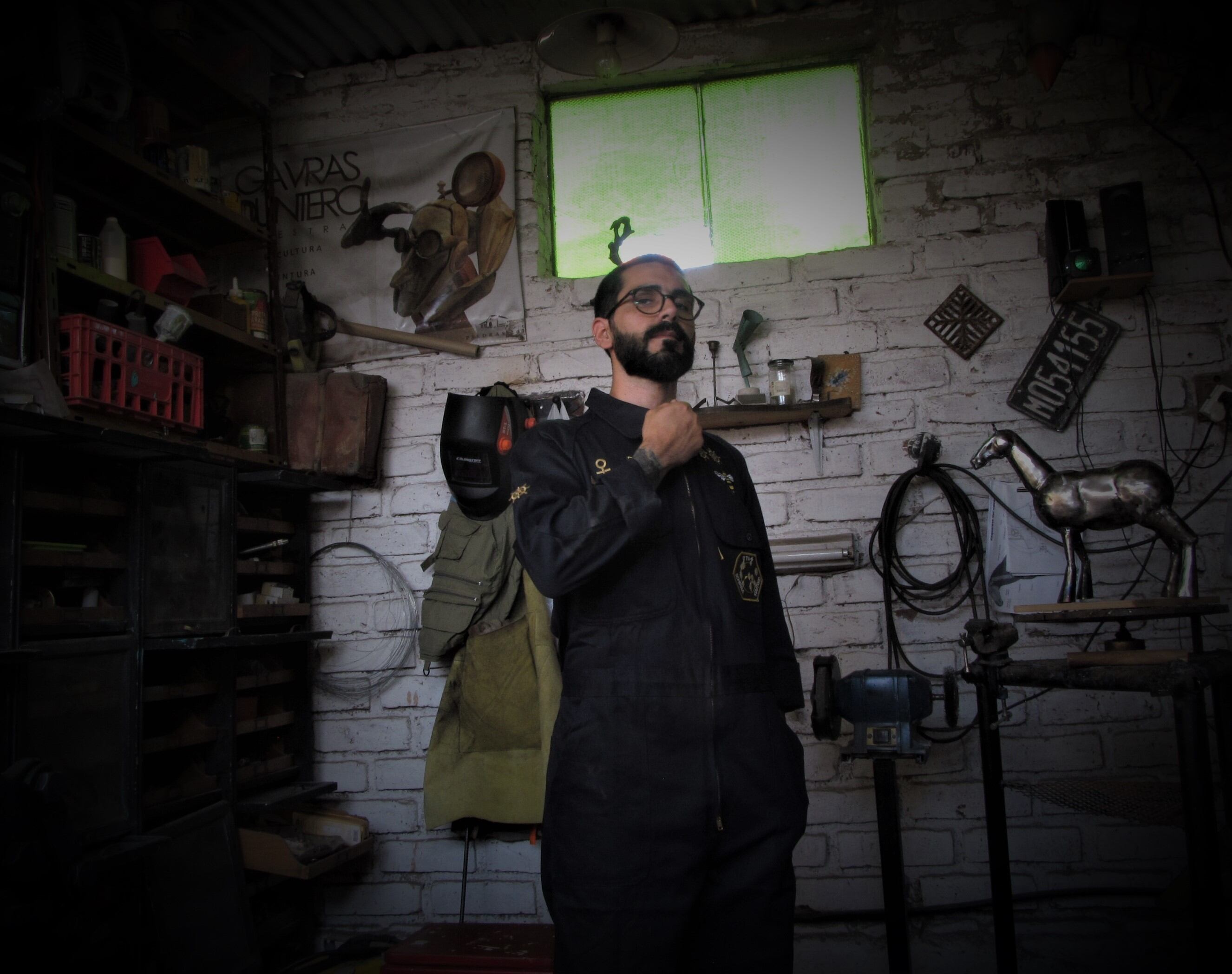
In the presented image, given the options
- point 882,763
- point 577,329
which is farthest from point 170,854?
point 577,329

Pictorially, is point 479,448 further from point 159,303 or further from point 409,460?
point 159,303

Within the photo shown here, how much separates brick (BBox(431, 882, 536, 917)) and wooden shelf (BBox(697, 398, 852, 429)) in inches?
67.9

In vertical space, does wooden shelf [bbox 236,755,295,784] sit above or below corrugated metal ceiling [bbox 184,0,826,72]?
below

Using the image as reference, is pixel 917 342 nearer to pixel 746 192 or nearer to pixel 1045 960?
pixel 746 192

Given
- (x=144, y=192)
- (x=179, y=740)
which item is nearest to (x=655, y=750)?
(x=179, y=740)

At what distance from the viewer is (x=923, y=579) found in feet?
10.2

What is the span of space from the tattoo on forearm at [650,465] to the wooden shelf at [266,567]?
175 centimetres

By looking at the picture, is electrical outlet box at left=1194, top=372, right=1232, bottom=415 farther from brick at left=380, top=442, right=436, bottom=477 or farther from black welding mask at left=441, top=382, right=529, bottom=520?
brick at left=380, top=442, right=436, bottom=477

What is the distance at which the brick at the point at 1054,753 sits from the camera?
117 inches

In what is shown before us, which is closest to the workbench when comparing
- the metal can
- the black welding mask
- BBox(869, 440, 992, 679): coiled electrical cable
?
BBox(869, 440, 992, 679): coiled electrical cable

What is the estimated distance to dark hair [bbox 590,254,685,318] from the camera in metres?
2.00

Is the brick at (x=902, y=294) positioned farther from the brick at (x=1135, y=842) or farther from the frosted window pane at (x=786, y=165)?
the brick at (x=1135, y=842)

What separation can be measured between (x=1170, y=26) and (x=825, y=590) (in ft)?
6.62

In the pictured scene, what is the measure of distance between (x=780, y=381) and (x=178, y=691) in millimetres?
2099
